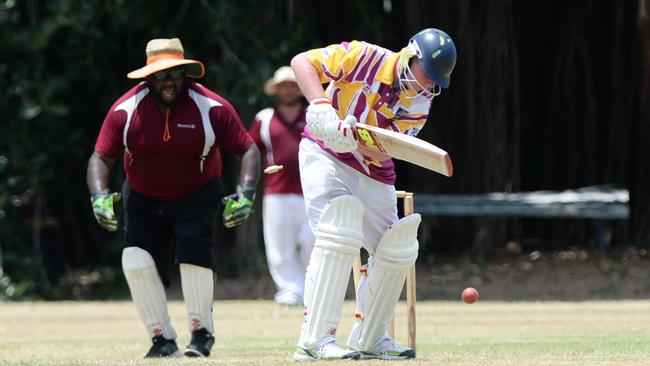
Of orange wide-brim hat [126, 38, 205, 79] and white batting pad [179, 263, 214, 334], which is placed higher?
orange wide-brim hat [126, 38, 205, 79]

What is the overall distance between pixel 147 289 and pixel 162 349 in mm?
346

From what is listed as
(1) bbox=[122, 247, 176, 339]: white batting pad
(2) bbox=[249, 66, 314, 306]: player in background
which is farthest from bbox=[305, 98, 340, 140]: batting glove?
(2) bbox=[249, 66, 314, 306]: player in background

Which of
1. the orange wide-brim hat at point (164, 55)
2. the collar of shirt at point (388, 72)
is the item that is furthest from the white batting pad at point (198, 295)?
the collar of shirt at point (388, 72)

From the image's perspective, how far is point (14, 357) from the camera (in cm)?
856

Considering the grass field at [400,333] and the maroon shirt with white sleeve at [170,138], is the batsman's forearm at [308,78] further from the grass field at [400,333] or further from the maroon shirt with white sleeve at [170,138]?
the maroon shirt with white sleeve at [170,138]

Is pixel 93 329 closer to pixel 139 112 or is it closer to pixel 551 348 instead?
pixel 139 112

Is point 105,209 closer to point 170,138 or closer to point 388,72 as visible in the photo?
point 170,138

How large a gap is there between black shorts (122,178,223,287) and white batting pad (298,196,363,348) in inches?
63.7

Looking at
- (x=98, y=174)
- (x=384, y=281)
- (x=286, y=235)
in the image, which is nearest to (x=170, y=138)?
(x=98, y=174)

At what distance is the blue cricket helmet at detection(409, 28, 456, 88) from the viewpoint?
6.92 m

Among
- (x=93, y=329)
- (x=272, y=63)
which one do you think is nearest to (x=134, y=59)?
(x=272, y=63)

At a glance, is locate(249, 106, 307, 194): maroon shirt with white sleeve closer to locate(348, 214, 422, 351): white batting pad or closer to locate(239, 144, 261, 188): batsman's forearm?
locate(239, 144, 261, 188): batsman's forearm

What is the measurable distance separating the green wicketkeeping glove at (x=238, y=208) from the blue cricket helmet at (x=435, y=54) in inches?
70.3

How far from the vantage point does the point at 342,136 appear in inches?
266
